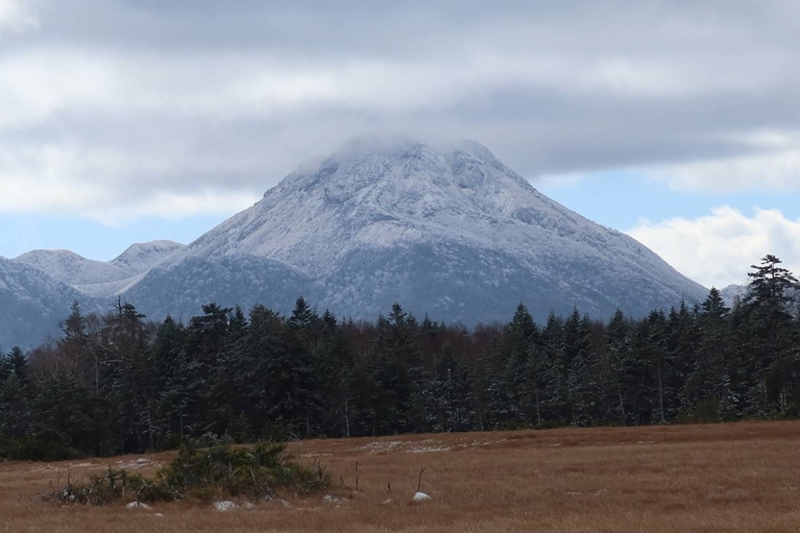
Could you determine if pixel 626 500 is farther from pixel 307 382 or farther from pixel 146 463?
pixel 307 382

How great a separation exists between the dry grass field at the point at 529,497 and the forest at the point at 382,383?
90.2ft

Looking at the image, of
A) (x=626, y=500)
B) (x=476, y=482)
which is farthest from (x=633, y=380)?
(x=626, y=500)

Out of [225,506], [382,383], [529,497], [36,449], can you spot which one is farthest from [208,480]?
[382,383]

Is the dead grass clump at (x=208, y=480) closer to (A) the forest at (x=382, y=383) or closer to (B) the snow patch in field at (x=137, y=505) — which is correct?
(B) the snow patch in field at (x=137, y=505)

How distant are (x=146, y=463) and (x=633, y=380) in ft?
178

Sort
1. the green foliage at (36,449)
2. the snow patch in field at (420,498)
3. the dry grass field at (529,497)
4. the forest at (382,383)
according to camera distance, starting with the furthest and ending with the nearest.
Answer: the forest at (382,383), the green foliage at (36,449), the snow patch in field at (420,498), the dry grass field at (529,497)

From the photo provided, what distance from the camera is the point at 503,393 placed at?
3883 inches

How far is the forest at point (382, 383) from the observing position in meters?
77.5

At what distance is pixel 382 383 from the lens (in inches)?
3620

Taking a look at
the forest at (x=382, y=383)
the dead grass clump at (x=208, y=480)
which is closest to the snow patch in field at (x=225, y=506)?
the dead grass clump at (x=208, y=480)

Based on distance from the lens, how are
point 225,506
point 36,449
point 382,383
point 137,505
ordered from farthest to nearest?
point 382,383 → point 36,449 → point 137,505 → point 225,506

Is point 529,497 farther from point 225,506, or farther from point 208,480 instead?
point 208,480

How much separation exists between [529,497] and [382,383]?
203 feet

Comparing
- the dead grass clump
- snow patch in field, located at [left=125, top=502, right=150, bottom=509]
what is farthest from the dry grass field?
the dead grass clump
